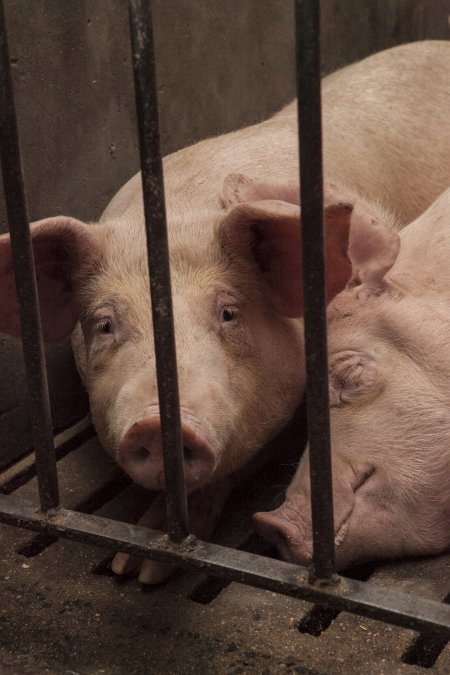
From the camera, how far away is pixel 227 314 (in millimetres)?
2625

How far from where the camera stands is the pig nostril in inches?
89.0

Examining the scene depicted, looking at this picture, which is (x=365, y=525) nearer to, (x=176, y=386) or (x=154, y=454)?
(x=154, y=454)

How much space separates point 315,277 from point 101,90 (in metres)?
2.03

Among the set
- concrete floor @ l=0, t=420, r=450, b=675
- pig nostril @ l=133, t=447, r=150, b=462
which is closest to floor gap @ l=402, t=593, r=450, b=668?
concrete floor @ l=0, t=420, r=450, b=675

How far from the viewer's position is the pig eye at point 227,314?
8.59 ft

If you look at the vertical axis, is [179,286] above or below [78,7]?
below

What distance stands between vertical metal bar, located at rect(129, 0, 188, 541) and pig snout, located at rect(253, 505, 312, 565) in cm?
48

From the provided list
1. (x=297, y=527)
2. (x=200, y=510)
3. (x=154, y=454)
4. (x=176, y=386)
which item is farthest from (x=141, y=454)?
(x=200, y=510)

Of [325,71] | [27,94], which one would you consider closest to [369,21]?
[325,71]

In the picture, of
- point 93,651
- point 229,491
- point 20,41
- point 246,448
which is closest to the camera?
point 93,651

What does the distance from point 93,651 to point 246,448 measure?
0.72m

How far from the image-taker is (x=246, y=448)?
2.71 m

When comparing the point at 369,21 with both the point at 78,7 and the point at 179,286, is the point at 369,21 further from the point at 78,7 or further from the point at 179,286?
the point at 179,286

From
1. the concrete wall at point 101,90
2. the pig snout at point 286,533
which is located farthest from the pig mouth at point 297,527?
the concrete wall at point 101,90
